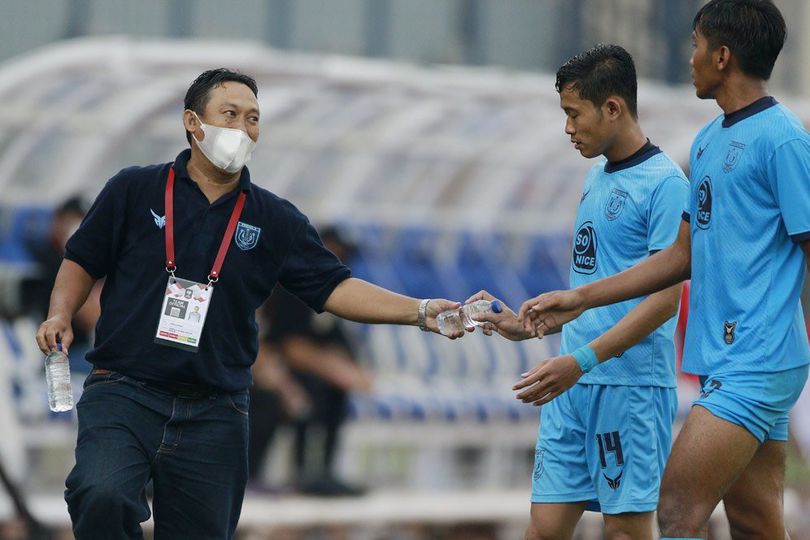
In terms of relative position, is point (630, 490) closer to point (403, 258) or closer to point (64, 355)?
point (64, 355)

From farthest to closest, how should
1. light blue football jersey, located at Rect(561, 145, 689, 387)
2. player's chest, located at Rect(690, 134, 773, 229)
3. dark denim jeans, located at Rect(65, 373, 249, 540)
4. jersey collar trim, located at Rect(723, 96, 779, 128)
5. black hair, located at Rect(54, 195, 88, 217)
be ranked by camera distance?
black hair, located at Rect(54, 195, 88, 217) → light blue football jersey, located at Rect(561, 145, 689, 387) → dark denim jeans, located at Rect(65, 373, 249, 540) → jersey collar trim, located at Rect(723, 96, 779, 128) → player's chest, located at Rect(690, 134, 773, 229)

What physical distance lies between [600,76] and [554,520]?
1.53 m

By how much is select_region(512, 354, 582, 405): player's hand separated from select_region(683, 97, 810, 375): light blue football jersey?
44 cm

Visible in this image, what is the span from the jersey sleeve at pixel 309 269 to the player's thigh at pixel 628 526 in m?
1.24

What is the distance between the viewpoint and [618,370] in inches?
227

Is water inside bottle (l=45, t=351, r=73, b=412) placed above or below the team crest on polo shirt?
below

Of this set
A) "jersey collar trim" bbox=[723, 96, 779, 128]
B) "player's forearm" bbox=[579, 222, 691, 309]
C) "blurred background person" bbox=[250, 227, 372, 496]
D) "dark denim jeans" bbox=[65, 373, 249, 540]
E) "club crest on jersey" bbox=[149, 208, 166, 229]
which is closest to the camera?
"jersey collar trim" bbox=[723, 96, 779, 128]

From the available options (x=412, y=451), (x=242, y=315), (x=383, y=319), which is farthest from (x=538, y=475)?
(x=412, y=451)

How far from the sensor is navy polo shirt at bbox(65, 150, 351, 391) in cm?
549

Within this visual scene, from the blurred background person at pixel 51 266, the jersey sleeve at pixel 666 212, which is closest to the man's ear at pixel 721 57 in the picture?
the jersey sleeve at pixel 666 212

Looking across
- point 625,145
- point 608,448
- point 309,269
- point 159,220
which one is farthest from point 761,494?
point 159,220

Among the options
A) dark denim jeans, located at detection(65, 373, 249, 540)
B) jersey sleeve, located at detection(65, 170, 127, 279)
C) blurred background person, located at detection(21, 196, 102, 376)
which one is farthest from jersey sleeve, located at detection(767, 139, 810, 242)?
blurred background person, located at detection(21, 196, 102, 376)

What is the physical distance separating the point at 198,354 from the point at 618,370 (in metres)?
1.43

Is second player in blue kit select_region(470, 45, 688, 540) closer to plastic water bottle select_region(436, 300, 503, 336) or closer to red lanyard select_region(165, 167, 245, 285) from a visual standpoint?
plastic water bottle select_region(436, 300, 503, 336)
